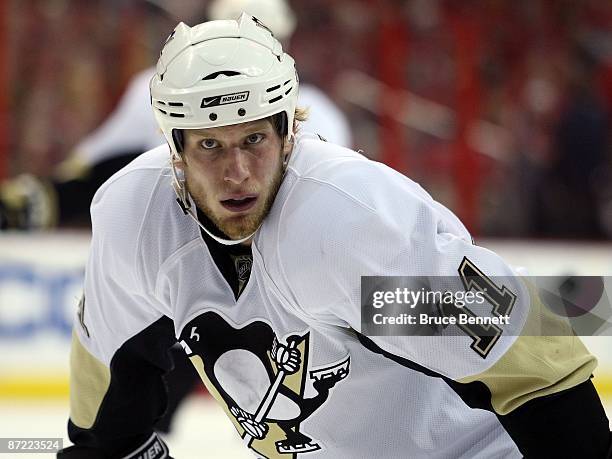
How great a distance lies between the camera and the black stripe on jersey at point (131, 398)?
7.16 ft

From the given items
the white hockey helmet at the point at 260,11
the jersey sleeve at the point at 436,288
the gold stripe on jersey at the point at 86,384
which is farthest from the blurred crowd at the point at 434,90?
the jersey sleeve at the point at 436,288

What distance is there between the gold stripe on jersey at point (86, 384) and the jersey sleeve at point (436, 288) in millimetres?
638

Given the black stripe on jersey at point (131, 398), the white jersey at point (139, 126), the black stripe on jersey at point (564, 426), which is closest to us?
the black stripe on jersey at point (564, 426)

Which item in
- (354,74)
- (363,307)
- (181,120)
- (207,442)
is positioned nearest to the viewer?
(363,307)

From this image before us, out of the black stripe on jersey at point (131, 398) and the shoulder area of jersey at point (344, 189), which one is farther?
the black stripe on jersey at point (131, 398)

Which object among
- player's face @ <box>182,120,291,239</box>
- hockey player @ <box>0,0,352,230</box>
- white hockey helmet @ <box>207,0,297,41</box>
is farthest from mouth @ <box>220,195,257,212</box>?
white hockey helmet @ <box>207,0,297,41</box>

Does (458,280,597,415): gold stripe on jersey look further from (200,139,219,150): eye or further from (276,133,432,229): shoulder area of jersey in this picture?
(200,139,219,150): eye

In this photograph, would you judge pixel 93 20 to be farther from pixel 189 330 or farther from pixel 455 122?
pixel 189 330

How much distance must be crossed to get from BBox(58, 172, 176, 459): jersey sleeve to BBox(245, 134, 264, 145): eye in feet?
0.82

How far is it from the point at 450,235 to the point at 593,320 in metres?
0.34

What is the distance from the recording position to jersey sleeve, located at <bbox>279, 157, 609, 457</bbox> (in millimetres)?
1687

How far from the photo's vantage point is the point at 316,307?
69.5 inches

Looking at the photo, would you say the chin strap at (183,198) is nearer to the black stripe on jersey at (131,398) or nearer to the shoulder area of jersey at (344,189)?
the shoulder area of jersey at (344,189)

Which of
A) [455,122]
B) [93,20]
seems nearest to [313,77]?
[455,122]
